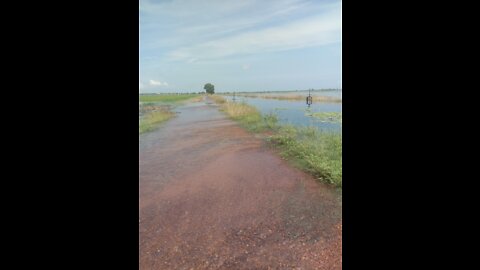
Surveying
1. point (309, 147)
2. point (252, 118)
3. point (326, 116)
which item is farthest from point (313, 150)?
point (252, 118)

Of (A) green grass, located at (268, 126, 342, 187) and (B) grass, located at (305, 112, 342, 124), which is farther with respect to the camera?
(B) grass, located at (305, 112, 342, 124)

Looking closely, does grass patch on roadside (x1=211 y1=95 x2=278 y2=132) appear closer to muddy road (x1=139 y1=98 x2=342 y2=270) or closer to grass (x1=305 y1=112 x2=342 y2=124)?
grass (x1=305 y1=112 x2=342 y2=124)

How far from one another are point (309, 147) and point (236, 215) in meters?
2.47

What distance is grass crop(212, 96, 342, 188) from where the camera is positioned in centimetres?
401

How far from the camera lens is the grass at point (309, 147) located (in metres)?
4.01

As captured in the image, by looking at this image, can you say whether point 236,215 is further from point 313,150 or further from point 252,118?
point 252,118

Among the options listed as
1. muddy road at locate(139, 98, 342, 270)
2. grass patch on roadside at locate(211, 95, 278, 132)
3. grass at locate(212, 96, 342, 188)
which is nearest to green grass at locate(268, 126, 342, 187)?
grass at locate(212, 96, 342, 188)

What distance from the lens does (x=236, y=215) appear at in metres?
3.02

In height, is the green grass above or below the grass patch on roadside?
below

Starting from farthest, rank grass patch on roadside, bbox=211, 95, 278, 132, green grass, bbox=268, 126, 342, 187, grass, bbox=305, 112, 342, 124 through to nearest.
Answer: grass patch on roadside, bbox=211, 95, 278, 132 → grass, bbox=305, 112, 342, 124 → green grass, bbox=268, 126, 342, 187

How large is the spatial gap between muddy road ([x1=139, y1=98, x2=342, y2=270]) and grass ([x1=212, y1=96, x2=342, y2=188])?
0.70ft

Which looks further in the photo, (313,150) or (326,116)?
(326,116)
